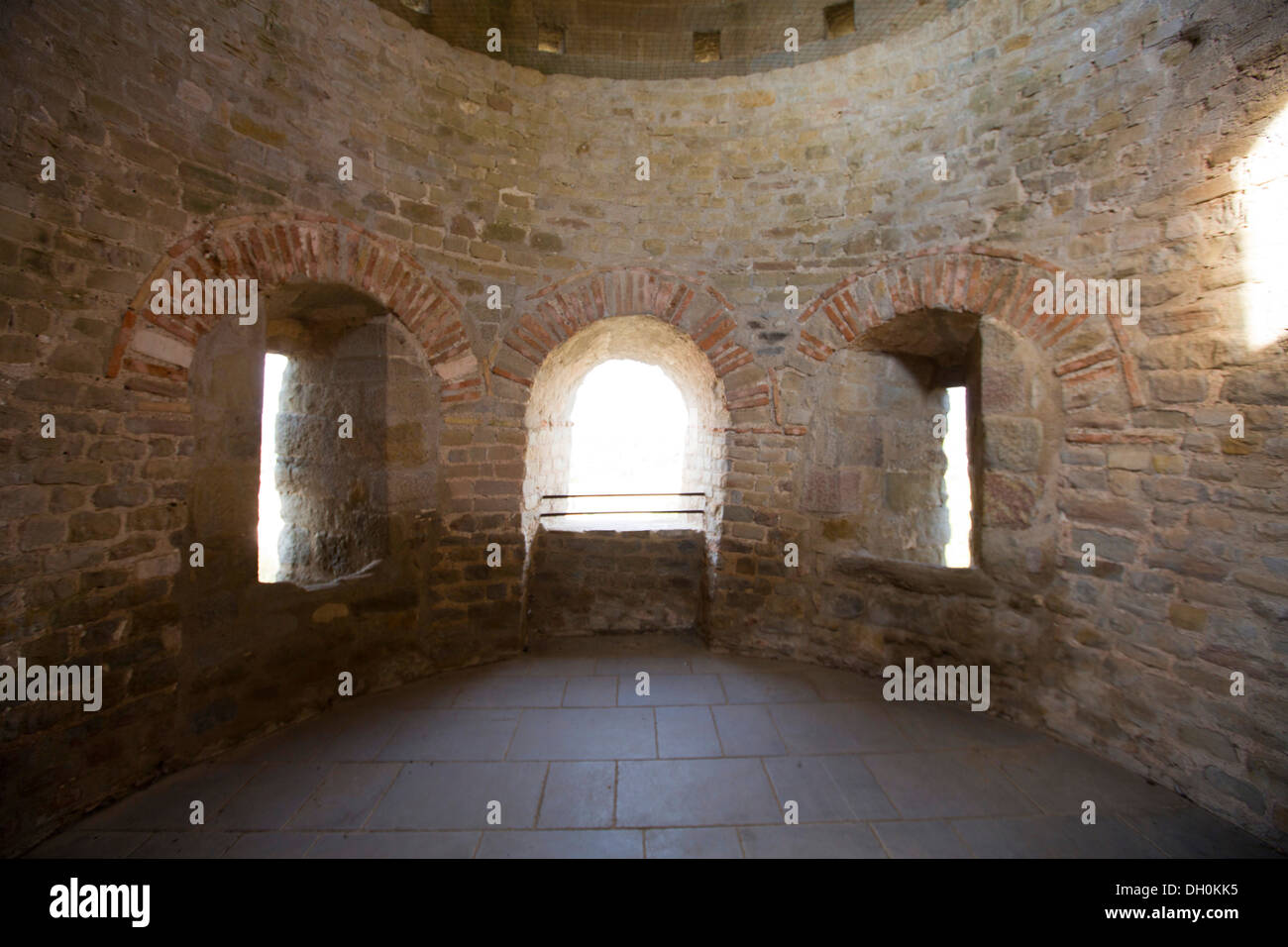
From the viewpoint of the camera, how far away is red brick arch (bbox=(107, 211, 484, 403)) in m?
2.98

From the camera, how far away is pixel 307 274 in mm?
3639

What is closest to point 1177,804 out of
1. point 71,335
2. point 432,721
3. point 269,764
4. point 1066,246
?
point 1066,246

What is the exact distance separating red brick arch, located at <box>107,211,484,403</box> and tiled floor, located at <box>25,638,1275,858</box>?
2135mm

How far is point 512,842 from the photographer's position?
2650 mm

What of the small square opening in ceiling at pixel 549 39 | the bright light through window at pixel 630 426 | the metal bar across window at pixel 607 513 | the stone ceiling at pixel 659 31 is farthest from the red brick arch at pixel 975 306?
the bright light through window at pixel 630 426

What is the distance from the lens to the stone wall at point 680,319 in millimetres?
2732

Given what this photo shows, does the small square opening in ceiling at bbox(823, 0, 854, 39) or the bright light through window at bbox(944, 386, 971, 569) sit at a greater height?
the small square opening in ceiling at bbox(823, 0, 854, 39)

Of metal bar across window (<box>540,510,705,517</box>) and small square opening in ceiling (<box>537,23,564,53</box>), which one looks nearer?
small square opening in ceiling (<box>537,23,564,53</box>)

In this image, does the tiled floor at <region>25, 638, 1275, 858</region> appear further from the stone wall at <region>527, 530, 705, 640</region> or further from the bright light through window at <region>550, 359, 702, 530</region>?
the bright light through window at <region>550, 359, 702, 530</region>

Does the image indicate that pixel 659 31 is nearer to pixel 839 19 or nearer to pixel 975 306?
pixel 839 19

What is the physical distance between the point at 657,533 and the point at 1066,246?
138 inches

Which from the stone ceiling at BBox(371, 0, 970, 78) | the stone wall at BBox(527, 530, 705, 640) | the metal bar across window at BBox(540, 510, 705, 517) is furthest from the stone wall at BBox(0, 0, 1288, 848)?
the metal bar across window at BBox(540, 510, 705, 517)

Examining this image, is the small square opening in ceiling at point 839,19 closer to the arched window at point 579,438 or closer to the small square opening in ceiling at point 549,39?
the small square opening in ceiling at point 549,39
